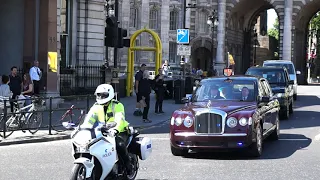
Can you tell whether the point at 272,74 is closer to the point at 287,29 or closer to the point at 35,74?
the point at 35,74

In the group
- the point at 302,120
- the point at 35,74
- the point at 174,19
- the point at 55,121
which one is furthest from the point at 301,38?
the point at 55,121

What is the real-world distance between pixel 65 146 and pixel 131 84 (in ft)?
53.8

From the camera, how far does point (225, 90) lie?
12.9 metres

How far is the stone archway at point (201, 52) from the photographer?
59.8m

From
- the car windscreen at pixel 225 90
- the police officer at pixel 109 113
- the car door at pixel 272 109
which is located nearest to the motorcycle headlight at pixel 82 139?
the police officer at pixel 109 113

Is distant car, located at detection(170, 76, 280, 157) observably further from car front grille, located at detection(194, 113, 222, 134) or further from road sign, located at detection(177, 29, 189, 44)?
road sign, located at detection(177, 29, 189, 44)

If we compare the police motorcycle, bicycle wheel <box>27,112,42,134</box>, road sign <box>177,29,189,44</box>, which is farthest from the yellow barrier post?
the police motorcycle

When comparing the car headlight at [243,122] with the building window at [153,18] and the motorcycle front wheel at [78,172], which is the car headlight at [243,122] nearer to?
the motorcycle front wheel at [78,172]

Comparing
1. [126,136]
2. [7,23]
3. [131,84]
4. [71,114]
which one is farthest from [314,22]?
[126,136]

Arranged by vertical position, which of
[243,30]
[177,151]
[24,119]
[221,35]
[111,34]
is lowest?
[177,151]

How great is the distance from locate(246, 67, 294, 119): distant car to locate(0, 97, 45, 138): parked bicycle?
27.0 ft

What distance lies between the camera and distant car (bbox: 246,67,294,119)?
19.9 metres

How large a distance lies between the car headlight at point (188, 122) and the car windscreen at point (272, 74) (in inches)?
404

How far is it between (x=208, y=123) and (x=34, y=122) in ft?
20.3
